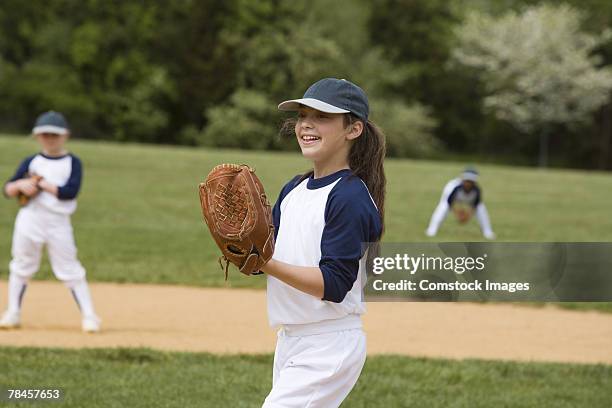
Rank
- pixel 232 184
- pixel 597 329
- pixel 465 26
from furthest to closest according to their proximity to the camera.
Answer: pixel 465 26 < pixel 597 329 < pixel 232 184

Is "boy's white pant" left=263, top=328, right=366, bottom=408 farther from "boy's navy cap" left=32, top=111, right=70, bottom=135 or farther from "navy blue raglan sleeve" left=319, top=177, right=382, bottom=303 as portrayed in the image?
"boy's navy cap" left=32, top=111, right=70, bottom=135

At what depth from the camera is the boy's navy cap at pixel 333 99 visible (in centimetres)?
316

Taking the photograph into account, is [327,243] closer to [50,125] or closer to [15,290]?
[50,125]

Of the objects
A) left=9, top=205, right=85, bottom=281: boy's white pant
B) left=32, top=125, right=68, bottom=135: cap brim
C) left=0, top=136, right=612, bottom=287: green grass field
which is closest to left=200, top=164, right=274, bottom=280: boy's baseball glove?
left=32, top=125, right=68, bottom=135: cap brim

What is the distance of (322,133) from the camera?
10.6 ft

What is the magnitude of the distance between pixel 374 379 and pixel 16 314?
10.7ft

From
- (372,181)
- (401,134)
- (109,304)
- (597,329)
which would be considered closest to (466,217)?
(597,329)

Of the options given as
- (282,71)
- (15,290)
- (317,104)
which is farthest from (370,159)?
(282,71)

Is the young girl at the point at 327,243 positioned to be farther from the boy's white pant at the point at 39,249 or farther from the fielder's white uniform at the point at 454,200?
the fielder's white uniform at the point at 454,200

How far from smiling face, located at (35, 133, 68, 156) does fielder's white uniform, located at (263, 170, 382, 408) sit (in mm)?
4469

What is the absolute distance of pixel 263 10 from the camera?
45219mm

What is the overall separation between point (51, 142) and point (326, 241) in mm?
4844

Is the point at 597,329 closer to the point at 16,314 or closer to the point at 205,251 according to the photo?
the point at 16,314

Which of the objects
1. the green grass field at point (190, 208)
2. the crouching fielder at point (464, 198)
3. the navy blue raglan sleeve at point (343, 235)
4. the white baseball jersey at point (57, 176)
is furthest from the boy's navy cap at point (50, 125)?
the crouching fielder at point (464, 198)
